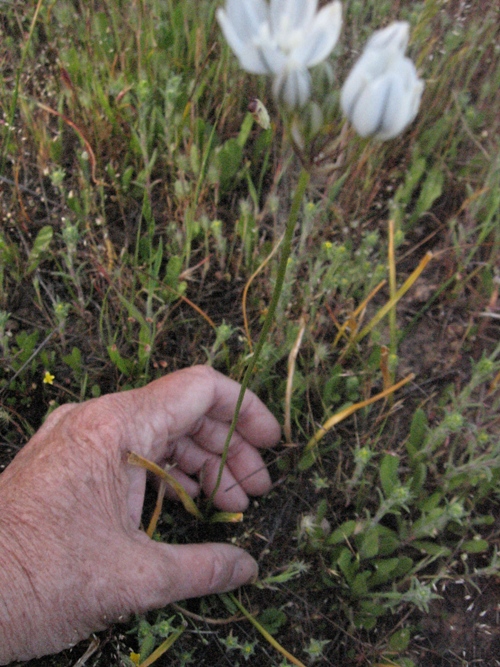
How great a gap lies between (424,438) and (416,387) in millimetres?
182

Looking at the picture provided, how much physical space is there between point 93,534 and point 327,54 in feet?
3.30

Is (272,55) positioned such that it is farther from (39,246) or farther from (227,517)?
(39,246)

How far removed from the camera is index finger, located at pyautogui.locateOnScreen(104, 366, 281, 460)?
142cm

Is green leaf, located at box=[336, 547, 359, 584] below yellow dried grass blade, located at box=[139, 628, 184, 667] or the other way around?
the other way around

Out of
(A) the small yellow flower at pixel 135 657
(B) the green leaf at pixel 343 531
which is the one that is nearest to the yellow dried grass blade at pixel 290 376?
(B) the green leaf at pixel 343 531

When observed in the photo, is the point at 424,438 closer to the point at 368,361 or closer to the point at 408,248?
the point at 368,361

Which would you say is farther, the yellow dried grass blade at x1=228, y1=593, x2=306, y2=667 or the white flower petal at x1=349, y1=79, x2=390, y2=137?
the yellow dried grass blade at x1=228, y1=593, x2=306, y2=667

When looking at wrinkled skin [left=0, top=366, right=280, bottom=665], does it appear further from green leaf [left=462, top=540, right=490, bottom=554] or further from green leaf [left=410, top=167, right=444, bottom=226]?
green leaf [left=410, top=167, right=444, bottom=226]

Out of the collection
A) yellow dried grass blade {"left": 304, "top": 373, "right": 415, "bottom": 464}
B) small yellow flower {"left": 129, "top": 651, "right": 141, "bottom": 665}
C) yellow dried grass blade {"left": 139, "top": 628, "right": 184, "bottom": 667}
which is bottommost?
yellow dried grass blade {"left": 139, "top": 628, "right": 184, "bottom": 667}

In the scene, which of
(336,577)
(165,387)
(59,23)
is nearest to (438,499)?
(336,577)

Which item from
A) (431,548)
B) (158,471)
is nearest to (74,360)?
(158,471)

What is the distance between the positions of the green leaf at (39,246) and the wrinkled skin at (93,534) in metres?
0.56

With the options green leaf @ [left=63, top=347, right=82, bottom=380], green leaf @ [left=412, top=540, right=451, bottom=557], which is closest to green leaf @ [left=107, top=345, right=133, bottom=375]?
green leaf @ [left=63, top=347, right=82, bottom=380]

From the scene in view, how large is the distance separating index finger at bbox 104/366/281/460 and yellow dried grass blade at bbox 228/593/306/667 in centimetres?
43
